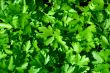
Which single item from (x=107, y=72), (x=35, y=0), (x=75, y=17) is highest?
(x=35, y=0)

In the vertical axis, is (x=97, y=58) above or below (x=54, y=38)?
below

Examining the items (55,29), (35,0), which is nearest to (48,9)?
(35,0)

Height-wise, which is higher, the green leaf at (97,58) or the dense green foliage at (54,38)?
the dense green foliage at (54,38)

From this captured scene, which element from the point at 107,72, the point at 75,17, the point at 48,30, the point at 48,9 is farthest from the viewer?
the point at 48,9

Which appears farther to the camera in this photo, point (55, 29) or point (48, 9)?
point (48, 9)

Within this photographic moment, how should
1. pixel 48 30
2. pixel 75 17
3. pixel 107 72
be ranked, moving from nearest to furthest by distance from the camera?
1. pixel 107 72
2. pixel 48 30
3. pixel 75 17

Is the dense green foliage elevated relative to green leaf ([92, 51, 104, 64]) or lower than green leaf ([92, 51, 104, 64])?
elevated

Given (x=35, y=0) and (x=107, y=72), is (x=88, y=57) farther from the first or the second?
(x=35, y=0)

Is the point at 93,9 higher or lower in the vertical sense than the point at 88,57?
higher
